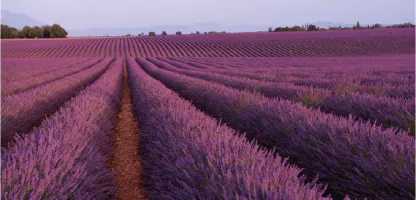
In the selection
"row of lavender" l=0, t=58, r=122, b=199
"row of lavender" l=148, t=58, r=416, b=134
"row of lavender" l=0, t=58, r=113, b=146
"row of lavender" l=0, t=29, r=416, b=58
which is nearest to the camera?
"row of lavender" l=0, t=58, r=122, b=199

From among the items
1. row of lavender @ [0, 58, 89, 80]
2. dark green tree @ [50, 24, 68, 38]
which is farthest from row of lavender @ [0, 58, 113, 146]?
dark green tree @ [50, 24, 68, 38]

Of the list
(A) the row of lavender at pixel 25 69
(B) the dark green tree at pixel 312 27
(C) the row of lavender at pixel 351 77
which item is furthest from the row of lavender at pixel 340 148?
(B) the dark green tree at pixel 312 27

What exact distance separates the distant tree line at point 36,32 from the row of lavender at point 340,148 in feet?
301

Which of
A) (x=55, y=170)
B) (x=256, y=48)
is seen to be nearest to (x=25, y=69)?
(x=55, y=170)

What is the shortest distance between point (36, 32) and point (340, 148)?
94318mm

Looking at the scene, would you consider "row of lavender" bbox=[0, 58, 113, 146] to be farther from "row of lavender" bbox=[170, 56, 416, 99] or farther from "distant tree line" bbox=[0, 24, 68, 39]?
"distant tree line" bbox=[0, 24, 68, 39]

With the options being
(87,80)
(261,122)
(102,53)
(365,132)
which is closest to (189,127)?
(261,122)

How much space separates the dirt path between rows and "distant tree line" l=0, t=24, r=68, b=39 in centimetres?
8799

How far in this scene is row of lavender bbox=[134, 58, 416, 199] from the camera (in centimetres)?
219

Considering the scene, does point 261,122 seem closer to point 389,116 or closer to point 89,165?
point 389,116

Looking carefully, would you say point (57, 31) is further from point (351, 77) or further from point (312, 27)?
point (351, 77)

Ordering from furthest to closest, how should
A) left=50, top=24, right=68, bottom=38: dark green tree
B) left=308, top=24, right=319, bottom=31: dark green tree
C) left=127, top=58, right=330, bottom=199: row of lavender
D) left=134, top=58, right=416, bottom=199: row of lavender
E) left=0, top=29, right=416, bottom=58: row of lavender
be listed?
left=50, top=24, right=68, bottom=38: dark green tree < left=308, top=24, right=319, bottom=31: dark green tree < left=0, top=29, right=416, bottom=58: row of lavender < left=134, top=58, right=416, bottom=199: row of lavender < left=127, top=58, right=330, bottom=199: row of lavender

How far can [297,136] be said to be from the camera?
337 cm

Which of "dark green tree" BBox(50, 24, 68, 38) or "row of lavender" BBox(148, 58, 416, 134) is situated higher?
"dark green tree" BBox(50, 24, 68, 38)
